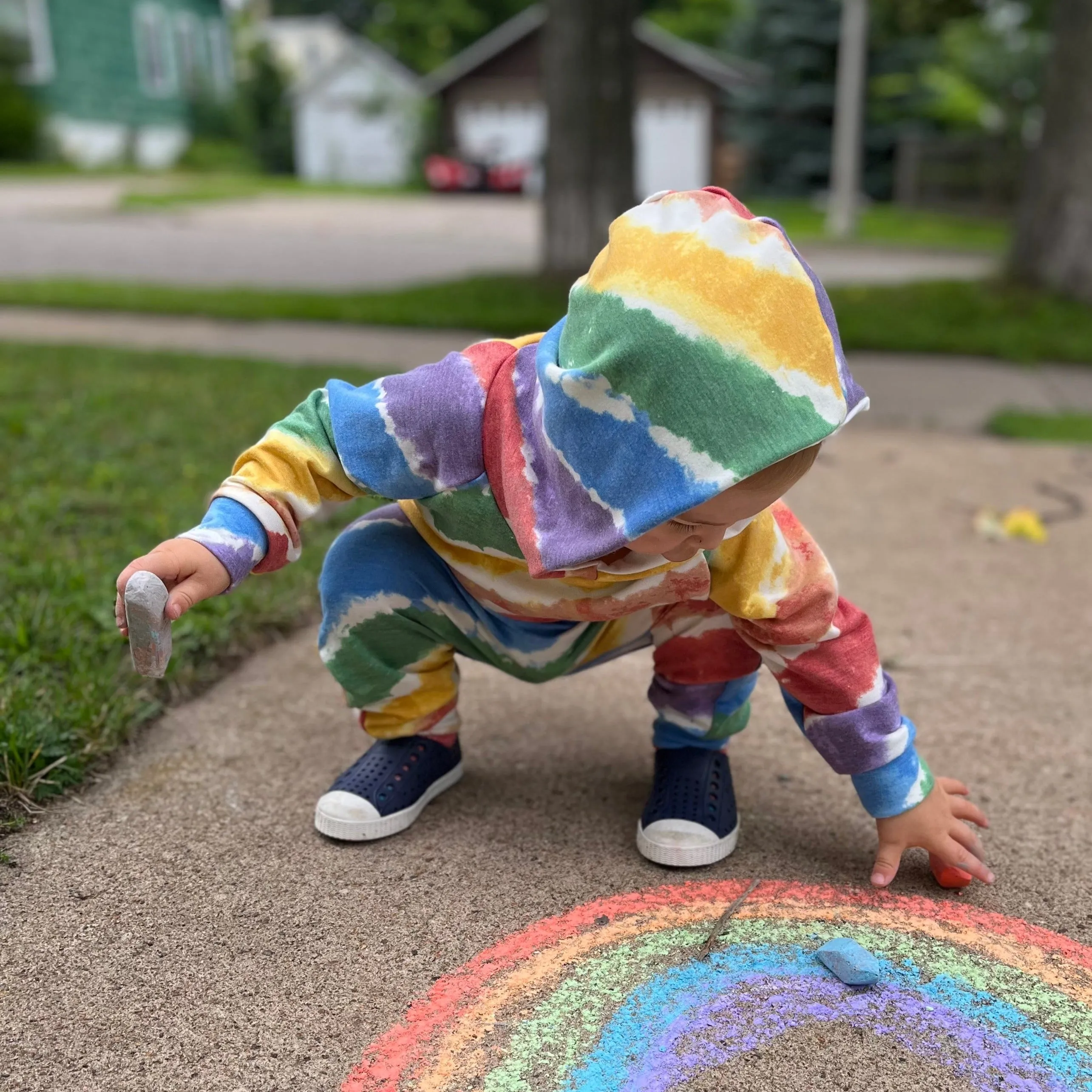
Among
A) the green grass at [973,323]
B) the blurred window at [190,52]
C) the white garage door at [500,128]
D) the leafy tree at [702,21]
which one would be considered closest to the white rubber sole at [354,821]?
the green grass at [973,323]

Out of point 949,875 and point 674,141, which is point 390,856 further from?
point 674,141

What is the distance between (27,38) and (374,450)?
80.6 feet

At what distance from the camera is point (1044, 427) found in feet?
15.7

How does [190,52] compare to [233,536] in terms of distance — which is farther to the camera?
[190,52]

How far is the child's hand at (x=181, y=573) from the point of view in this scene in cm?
137

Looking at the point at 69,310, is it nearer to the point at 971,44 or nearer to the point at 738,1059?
Result: the point at 738,1059

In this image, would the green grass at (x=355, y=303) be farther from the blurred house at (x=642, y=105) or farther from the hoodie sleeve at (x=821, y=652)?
the blurred house at (x=642, y=105)

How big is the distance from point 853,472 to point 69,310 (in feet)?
15.0

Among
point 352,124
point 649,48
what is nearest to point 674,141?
point 649,48

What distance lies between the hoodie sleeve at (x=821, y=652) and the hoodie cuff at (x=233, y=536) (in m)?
0.60

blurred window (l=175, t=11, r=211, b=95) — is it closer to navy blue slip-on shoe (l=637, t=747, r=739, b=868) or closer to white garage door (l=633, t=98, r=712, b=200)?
white garage door (l=633, t=98, r=712, b=200)

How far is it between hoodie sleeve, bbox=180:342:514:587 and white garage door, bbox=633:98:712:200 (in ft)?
86.6

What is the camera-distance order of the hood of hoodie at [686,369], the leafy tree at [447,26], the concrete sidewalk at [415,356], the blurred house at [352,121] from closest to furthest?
the hood of hoodie at [686,369], the concrete sidewalk at [415,356], the blurred house at [352,121], the leafy tree at [447,26]

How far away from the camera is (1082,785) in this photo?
2.07m
